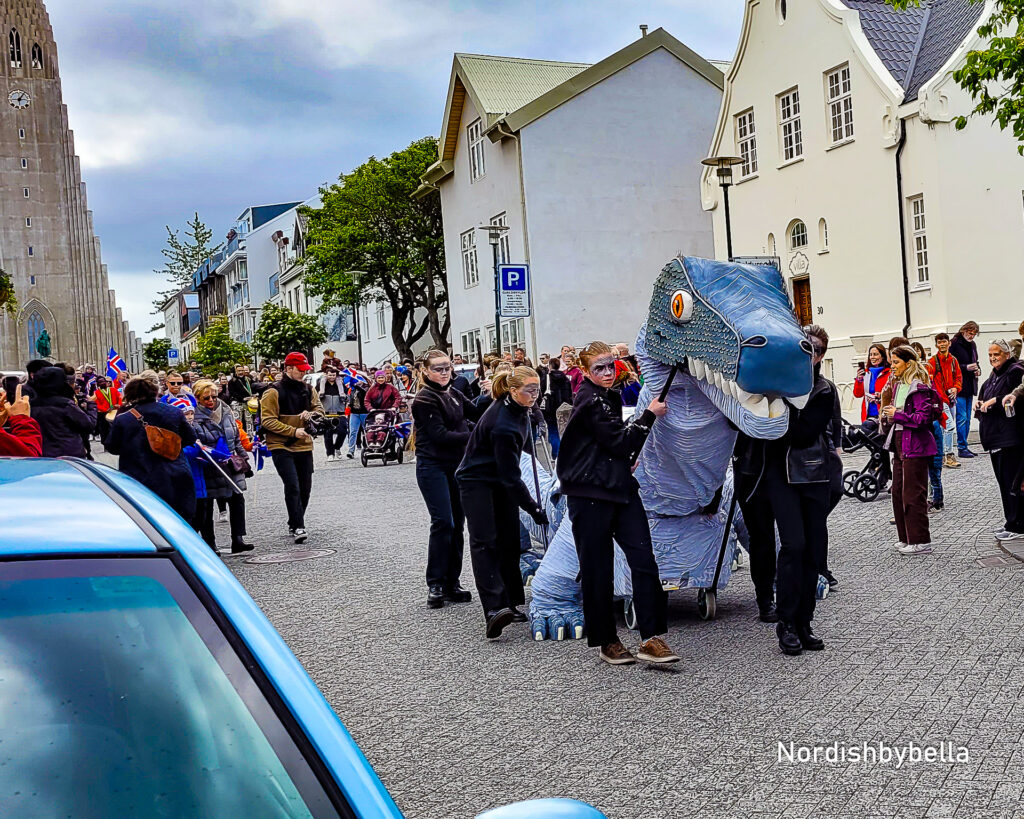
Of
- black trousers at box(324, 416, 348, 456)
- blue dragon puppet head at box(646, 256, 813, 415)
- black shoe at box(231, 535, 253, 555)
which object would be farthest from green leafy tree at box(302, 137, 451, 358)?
blue dragon puppet head at box(646, 256, 813, 415)

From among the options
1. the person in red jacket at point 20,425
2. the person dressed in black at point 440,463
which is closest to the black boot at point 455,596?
the person dressed in black at point 440,463

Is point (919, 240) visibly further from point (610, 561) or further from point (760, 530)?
point (610, 561)

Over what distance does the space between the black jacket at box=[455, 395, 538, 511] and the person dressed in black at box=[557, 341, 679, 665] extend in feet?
3.93

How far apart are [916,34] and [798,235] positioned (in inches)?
211

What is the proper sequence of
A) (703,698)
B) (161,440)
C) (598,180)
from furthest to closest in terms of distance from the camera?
1. (598,180)
2. (161,440)
3. (703,698)

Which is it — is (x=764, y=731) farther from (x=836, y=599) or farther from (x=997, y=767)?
(x=836, y=599)

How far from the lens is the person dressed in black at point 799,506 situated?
6.51 m

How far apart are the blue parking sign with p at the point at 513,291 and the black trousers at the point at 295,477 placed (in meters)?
5.55

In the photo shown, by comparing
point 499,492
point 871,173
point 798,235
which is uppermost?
point 871,173

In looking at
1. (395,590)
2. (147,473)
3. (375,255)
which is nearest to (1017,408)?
(395,590)

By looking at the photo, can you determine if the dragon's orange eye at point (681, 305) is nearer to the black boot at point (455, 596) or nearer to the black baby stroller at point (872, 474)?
the black boot at point (455, 596)

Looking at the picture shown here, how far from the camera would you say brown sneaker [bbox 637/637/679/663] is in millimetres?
6312

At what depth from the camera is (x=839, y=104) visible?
84.7ft

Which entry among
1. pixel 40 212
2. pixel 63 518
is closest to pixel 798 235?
pixel 63 518
